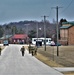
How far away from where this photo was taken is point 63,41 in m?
132

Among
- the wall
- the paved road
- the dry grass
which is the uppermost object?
the wall

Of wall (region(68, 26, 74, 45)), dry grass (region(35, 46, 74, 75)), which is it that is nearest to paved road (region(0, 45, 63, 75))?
dry grass (region(35, 46, 74, 75))

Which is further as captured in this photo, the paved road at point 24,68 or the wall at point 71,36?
the wall at point 71,36

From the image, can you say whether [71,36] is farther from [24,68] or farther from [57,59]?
[24,68]

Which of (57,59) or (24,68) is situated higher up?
(24,68)

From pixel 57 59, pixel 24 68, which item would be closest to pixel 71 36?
pixel 57 59

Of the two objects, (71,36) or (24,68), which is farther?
(71,36)

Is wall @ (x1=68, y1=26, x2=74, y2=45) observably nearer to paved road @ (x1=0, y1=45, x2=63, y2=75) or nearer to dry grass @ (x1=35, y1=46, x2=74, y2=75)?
dry grass @ (x1=35, y1=46, x2=74, y2=75)

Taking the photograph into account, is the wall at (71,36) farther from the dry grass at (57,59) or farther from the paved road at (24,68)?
the paved road at (24,68)

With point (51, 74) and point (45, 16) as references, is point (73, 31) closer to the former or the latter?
point (45, 16)

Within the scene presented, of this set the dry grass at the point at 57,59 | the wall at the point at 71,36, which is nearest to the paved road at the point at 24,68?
the dry grass at the point at 57,59

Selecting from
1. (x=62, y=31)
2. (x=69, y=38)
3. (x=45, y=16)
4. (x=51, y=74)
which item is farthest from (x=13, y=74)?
(x=62, y=31)

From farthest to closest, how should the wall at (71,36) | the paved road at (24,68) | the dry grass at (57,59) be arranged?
the wall at (71,36)
the dry grass at (57,59)
the paved road at (24,68)

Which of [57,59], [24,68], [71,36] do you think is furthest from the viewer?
[71,36]
